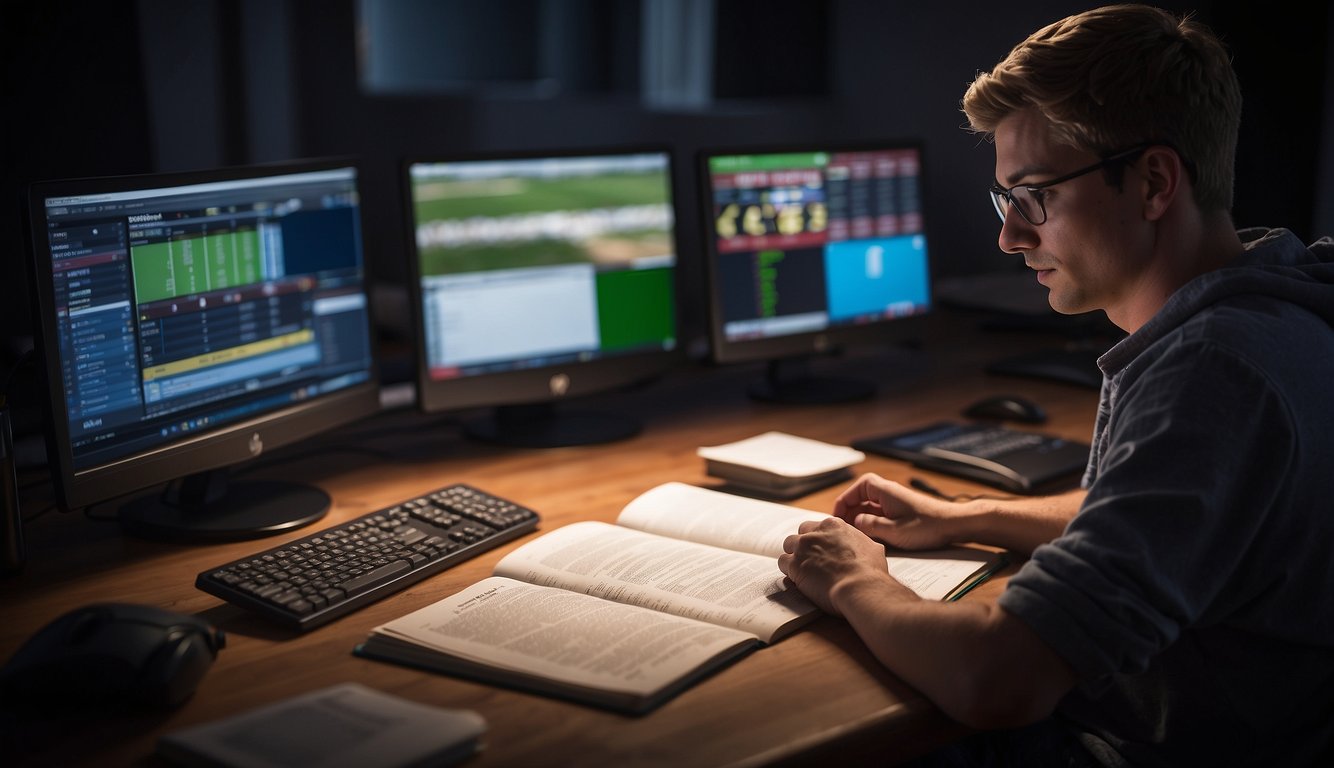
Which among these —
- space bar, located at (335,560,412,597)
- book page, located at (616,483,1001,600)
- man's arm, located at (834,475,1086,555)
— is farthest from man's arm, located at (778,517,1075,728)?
space bar, located at (335,560,412,597)

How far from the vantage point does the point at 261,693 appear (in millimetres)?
1165

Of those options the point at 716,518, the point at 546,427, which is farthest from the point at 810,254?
the point at 716,518

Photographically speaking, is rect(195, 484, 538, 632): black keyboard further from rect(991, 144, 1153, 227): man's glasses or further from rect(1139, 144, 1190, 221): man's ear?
rect(1139, 144, 1190, 221): man's ear

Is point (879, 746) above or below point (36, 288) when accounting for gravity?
below

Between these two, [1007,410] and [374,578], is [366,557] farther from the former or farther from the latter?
[1007,410]

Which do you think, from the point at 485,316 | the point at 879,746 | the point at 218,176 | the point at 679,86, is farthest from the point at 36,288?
the point at 679,86

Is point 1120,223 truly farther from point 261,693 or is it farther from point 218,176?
point 218,176

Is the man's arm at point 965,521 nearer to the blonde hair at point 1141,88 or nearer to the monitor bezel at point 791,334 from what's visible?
the blonde hair at point 1141,88

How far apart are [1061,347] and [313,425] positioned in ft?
5.51

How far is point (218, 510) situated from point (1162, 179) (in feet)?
4.13

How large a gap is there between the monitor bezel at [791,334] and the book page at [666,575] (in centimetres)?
79

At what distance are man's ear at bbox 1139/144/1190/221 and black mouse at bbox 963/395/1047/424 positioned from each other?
0.92 m

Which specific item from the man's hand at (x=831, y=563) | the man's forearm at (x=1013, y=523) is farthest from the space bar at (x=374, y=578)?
the man's forearm at (x=1013, y=523)

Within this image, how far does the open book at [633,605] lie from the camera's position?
1.18 m
